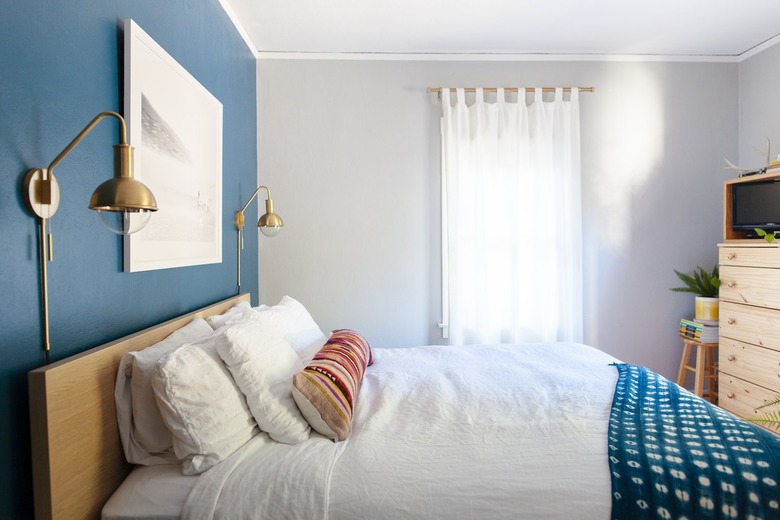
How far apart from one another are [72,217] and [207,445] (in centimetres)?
72

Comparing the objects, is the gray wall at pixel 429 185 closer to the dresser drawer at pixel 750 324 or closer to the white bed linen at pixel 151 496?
the dresser drawer at pixel 750 324

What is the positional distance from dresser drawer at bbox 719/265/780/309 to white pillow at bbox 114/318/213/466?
3.13 m

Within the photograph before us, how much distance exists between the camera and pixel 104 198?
98 centimetres

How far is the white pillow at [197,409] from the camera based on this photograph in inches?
47.6

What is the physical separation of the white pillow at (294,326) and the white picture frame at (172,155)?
0.41 m

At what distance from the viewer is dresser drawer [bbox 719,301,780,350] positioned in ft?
8.54

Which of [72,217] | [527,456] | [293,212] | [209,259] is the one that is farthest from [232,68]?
[527,456]

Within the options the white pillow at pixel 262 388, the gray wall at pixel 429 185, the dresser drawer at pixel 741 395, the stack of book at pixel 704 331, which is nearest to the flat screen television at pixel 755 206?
the gray wall at pixel 429 185

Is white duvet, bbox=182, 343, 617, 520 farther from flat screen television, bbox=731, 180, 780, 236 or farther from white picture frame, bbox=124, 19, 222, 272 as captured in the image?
flat screen television, bbox=731, 180, 780, 236

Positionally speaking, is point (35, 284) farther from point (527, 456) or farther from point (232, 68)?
point (232, 68)

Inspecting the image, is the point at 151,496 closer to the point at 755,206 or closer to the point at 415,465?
the point at 415,465

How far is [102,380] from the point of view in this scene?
3.96 ft

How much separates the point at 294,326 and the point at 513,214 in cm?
188

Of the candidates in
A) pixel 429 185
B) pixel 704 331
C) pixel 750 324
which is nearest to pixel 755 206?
pixel 750 324
